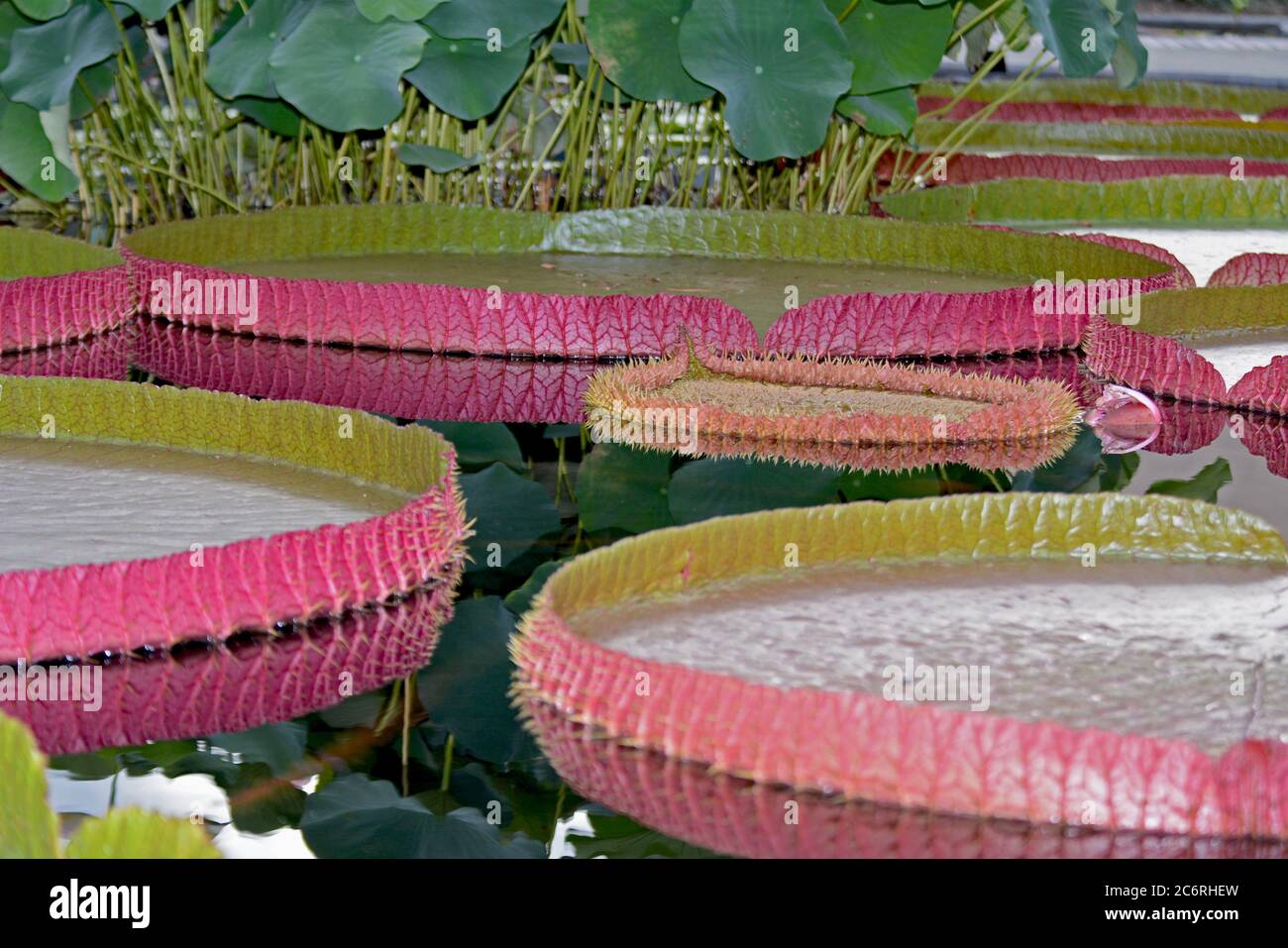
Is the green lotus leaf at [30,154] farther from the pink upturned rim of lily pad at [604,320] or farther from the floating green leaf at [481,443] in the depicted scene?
the floating green leaf at [481,443]

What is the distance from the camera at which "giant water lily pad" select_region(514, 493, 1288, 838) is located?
147 centimetres

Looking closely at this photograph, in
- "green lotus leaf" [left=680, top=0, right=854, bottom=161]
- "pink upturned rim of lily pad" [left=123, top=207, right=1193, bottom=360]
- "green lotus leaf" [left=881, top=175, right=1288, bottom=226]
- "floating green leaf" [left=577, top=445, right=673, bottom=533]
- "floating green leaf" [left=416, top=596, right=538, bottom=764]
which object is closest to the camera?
"floating green leaf" [left=416, top=596, right=538, bottom=764]

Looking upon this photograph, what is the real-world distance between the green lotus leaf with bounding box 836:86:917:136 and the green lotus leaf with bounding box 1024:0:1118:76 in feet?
1.45

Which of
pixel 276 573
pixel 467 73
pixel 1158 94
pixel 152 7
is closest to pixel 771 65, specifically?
pixel 467 73

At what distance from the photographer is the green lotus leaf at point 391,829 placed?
1.45 m

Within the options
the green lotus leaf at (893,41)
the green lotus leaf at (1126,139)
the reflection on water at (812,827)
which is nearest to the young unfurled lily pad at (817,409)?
the reflection on water at (812,827)

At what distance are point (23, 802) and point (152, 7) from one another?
151 inches

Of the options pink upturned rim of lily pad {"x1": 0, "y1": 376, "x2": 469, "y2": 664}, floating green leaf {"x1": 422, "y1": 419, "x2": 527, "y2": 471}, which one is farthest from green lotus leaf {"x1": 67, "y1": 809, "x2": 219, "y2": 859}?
floating green leaf {"x1": 422, "y1": 419, "x2": 527, "y2": 471}

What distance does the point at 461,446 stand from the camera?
288 centimetres

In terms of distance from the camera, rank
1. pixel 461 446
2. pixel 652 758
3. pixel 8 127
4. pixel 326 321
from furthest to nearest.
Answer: pixel 8 127 < pixel 326 321 < pixel 461 446 < pixel 652 758

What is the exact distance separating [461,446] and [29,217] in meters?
3.33

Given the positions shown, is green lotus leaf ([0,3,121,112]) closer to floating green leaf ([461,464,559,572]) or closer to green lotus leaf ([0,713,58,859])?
floating green leaf ([461,464,559,572])
